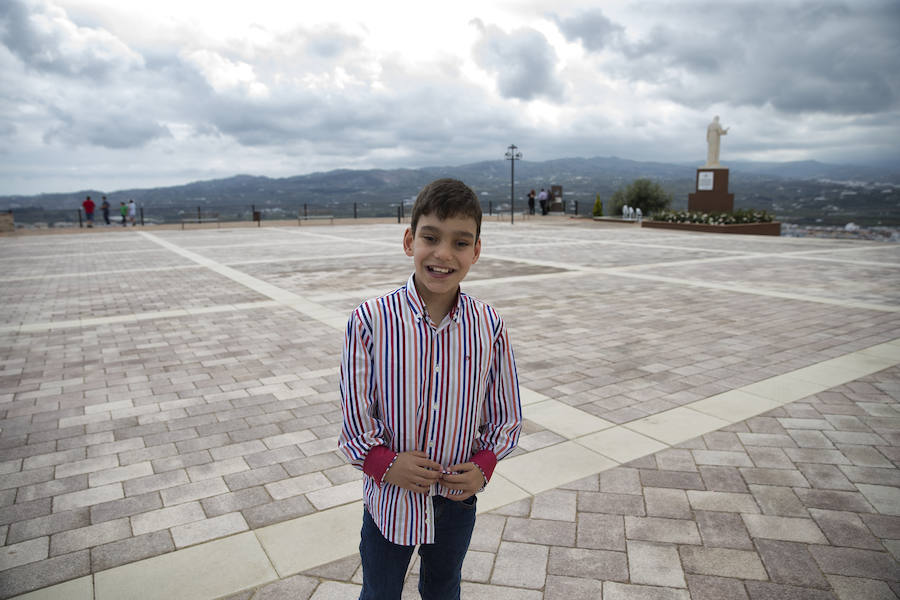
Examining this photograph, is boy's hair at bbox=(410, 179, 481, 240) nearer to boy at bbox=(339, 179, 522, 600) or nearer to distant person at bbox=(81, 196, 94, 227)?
boy at bbox=(339, 179, 522, 600)

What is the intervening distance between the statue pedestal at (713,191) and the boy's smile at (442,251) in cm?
3120

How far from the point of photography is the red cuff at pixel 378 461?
5.47 ft

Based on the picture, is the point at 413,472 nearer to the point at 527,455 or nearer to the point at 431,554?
the point at 431,554

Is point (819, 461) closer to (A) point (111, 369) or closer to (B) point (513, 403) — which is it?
(B) point (513, 403)

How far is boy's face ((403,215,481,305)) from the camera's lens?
163 cm

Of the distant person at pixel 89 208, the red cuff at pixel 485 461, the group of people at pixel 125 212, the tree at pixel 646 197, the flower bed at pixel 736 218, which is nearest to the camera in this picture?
the red cuff at pixel 485 461

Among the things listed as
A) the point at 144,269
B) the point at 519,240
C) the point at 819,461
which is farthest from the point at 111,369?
the point at 519,240

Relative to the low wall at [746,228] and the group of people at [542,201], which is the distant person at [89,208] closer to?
the group of people at [542,201]

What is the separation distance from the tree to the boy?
1617 inches

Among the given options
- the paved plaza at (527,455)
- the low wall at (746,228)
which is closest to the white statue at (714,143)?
the low wall at (746,228)

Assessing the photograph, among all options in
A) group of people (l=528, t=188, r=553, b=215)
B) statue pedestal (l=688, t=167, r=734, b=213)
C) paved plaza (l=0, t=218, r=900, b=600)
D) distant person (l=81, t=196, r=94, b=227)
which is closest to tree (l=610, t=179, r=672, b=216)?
group of people (l=528, t=188, r=553, b=215)

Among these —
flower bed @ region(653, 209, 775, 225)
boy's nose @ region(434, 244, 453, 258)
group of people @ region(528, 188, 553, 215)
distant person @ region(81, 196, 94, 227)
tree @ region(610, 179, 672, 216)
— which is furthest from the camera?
group of people @ region(528, 188, 553, 215)

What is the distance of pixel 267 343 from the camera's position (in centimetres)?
702

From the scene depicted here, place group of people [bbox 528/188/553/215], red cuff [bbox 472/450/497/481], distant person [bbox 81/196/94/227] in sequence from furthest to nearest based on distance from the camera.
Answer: group of people [bbox 528/188/553/215]
distant person [bbox 81/196/94/227]
red cuff [bbox 472/450/497/481]
